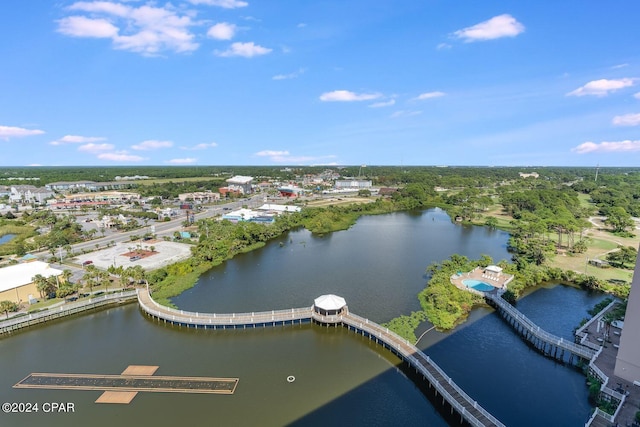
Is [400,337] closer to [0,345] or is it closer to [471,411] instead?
[471,411]

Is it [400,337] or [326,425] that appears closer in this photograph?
[326,425]

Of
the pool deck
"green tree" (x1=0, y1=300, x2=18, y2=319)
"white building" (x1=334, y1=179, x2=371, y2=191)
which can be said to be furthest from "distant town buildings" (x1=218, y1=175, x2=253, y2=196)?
the pool deck

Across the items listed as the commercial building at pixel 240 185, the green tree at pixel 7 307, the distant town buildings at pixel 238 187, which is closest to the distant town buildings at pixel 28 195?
the distant town buildings at pixel 238 187

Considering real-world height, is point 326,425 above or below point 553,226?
below

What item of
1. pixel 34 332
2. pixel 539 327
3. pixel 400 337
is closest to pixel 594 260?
pixel 539 327

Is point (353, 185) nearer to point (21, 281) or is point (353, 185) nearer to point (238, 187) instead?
point (238, 187)

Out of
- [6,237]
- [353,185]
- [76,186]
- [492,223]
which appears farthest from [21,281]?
[353,185]

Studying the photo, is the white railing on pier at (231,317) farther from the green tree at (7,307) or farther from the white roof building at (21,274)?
the white roof building at (21,274)
